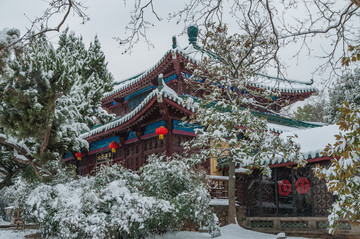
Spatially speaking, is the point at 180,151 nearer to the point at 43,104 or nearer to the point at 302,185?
the point at 302,185

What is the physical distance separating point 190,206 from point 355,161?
4764 millimetres

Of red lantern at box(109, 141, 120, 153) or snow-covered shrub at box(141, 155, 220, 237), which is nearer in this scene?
snow-covered shrub at box(141, 155, 220, 237)

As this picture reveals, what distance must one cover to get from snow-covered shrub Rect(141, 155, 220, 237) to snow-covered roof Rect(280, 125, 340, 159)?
10.8ft

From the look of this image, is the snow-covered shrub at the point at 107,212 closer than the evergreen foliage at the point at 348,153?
No

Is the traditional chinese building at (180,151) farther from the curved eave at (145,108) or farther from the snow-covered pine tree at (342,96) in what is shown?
the snow-covered pine tree at (342,96)

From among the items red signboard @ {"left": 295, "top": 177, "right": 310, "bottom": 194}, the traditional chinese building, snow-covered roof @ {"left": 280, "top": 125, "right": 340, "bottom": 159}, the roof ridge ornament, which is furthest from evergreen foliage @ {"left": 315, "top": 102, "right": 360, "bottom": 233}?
the roof ridge ornament

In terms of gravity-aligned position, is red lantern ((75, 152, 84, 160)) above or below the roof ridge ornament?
below

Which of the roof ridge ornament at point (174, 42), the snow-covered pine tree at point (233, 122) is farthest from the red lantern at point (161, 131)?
the roof ridge ornament at point (174, 42)

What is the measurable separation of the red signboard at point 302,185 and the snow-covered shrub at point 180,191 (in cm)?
350

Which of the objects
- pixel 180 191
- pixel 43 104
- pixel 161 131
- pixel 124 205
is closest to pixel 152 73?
pixel 161 131

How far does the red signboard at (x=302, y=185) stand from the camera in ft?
33.9

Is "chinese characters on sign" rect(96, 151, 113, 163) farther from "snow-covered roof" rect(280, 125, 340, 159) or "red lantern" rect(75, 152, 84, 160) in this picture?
"snow-covered roof" rect(280, 125, 340, 159)

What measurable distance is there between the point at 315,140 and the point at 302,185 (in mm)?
1431

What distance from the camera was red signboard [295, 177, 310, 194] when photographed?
33.9ft
